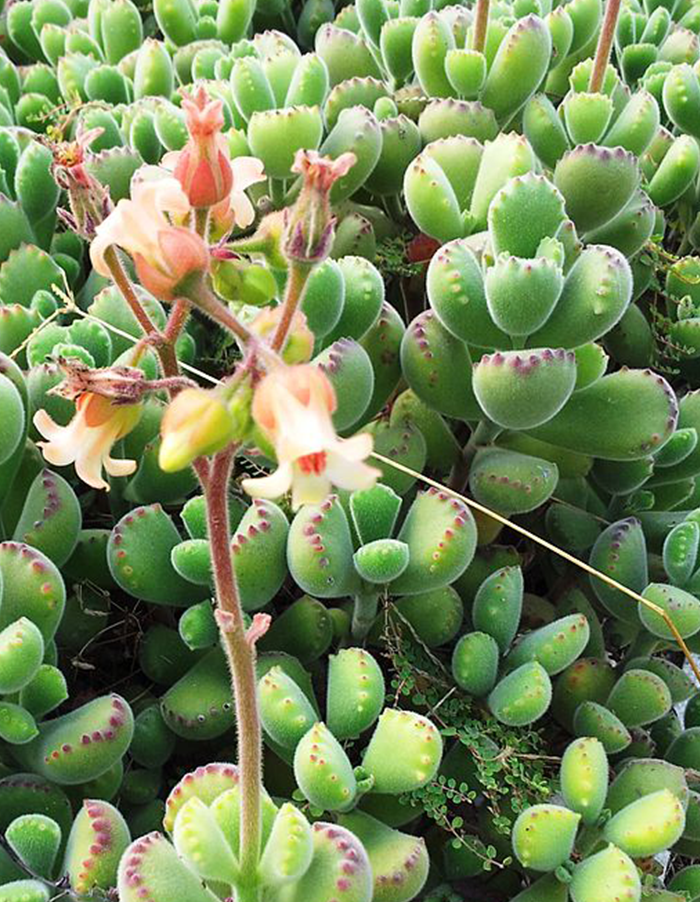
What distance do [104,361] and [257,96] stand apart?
16.6 inches

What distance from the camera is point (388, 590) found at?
1.00m

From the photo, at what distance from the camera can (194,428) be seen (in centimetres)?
53

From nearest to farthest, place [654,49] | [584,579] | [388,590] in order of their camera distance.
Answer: [388,590]
[584,579]
[654,49]

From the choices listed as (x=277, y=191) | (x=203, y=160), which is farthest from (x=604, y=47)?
(x=203, y=160)

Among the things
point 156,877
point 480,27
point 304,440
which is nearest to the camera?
point 304,440

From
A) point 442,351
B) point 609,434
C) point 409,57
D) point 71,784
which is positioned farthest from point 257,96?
point 71,784

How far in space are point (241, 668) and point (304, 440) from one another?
7.5 inches

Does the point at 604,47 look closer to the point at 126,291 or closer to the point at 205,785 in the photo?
the point at 126,291

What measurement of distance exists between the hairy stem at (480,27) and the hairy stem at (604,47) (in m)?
0.16

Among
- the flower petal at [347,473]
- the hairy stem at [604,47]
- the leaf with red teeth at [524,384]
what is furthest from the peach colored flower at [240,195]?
the hairy stem at [604,47]

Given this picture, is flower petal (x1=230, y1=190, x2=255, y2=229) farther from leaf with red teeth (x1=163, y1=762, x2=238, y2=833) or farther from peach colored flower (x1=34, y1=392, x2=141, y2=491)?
leaf with red teeth (x1=163, y1=762, x2=238, y2=833)

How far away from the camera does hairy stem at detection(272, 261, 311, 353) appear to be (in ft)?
1.85

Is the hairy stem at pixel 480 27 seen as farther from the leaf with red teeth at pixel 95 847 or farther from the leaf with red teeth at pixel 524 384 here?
the leaf with red teeth at pixel 95 847

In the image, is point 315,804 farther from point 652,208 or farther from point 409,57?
point 409,57
